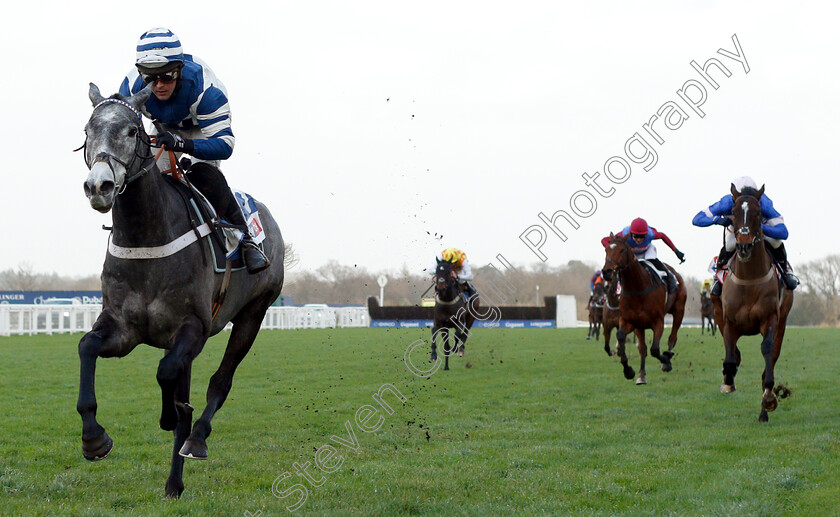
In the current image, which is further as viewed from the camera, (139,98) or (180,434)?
(180,434)

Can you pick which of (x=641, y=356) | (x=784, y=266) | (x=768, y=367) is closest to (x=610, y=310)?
(x=641, y=356)

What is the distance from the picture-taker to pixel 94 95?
446cm

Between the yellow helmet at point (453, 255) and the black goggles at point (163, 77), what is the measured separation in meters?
10.7

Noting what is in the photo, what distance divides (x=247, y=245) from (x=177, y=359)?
1236mm

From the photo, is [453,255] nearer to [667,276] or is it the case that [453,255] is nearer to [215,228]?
[667,276]

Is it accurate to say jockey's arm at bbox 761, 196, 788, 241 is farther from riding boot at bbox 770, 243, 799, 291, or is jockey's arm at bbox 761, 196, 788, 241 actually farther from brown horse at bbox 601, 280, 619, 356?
brown horse at bbox 601, 280, 619, 356

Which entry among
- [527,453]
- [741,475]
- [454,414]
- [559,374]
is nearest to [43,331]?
[559,374]

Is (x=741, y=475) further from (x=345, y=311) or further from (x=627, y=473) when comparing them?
(x=345, y=311)

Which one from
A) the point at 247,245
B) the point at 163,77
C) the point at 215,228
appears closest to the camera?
the point at 163,77

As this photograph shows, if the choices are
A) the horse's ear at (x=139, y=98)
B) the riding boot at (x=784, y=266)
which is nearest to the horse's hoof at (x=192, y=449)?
the horse's ear at (x=139, y=98)

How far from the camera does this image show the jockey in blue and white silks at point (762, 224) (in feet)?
28.5

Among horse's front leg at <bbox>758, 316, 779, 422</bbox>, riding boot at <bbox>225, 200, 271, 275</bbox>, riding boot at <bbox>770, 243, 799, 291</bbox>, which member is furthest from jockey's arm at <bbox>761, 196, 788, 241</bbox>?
riding boot at <bbox>225, 200, 271, 275</bbox>

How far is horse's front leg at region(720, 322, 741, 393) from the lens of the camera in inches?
352

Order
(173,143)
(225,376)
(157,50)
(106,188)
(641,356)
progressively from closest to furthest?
(106,188), (173,143), (157,50), (225,376), (641,356)
